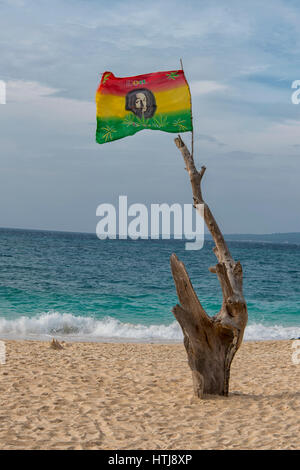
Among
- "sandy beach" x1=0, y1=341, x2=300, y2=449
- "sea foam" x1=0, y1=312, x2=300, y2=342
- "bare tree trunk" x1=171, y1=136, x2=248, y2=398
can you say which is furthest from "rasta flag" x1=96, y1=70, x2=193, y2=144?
"sea foam" x1=0, y1=312, x2=300, y2=342

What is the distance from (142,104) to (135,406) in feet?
18.2

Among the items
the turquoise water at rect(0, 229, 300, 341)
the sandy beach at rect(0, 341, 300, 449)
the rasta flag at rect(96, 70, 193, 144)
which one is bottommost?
the sandy beach at rect(0, 341, 300, 449)

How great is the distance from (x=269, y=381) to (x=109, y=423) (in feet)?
14.2

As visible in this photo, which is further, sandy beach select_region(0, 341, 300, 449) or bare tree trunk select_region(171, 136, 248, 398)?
bare tree trunk select_region(171, 136, 248, 398)

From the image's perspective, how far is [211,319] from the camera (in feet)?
29.2

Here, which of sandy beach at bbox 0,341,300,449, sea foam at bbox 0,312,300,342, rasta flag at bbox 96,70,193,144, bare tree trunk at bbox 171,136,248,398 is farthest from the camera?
sea foam at bbox 0,312,300,342

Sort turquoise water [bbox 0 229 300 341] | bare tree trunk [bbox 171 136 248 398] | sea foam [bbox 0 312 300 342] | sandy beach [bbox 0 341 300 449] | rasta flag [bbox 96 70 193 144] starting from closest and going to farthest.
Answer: sandy beach [bbox 0 341 300 449] → bare tree trunk [bbox 171 136 248 398] → rasta flag [bbox 96 70 193 144] → sea foam [bbox 0 312 300 342] → turquoise water [bbox 0 229 300 341]

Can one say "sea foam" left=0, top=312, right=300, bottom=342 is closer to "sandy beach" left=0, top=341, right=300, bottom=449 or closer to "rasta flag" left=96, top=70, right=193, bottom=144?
"sandy beach" left=0, top=341, right=300, bottom=449

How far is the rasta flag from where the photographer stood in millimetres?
9844

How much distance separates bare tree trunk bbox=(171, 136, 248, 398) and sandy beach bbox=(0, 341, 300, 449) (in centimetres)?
47

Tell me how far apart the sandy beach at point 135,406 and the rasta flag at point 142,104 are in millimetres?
4793

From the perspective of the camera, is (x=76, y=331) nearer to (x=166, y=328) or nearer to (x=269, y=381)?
(x=166, y=328)

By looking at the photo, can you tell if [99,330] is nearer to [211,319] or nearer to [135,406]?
[135,406]

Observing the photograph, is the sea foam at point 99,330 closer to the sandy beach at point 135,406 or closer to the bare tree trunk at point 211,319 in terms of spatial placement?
the sandy beach at point 135,406
